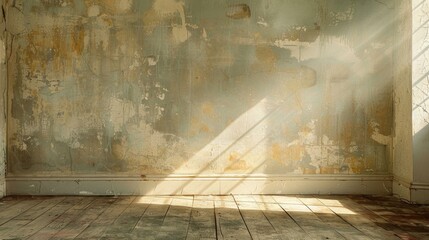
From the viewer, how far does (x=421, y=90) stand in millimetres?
4887

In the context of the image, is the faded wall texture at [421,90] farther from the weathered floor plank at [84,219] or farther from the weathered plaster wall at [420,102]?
the weathered floor plank at [84,219]

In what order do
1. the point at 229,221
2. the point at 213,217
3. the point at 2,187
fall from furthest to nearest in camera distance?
the point at 2,187 → the point at 213,217 → the point at 229,221

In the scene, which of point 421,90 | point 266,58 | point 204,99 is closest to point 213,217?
point 204,99

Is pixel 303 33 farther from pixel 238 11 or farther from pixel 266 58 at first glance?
pixel 238 11

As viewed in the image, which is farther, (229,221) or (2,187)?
(2,187)

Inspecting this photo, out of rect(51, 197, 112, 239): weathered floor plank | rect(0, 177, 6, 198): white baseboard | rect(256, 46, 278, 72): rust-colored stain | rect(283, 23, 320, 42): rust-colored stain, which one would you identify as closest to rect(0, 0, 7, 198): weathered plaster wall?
rect(0, 177, 6, 198): white baseboard

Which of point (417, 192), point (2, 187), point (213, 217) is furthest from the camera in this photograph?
point (2, 187)

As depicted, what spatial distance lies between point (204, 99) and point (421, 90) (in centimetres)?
241

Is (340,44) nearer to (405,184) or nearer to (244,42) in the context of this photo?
(244,42)

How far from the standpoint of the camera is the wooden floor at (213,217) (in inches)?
138

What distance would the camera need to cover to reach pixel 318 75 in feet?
17.7

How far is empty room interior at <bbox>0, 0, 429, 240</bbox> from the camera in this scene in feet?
17.2

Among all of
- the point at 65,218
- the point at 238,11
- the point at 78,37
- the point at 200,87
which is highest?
the point at 238,11

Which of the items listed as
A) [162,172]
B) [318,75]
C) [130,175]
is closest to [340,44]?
[318,75]
